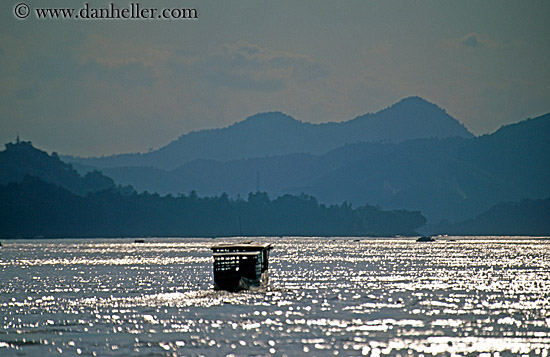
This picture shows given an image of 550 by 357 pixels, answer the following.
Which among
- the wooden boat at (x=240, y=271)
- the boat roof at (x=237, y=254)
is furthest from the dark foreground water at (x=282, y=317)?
the boat roof at (x=237, y=254)

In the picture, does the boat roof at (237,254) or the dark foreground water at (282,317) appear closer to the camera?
the dark foreground water at (282,317)

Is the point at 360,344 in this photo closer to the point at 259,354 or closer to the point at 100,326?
the point at 259,354

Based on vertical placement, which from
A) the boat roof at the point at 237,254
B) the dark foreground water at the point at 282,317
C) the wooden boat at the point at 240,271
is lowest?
the dark foreground water at the point at 282,317

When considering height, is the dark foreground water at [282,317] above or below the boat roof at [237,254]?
below

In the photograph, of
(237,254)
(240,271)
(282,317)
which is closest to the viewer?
(282,317)

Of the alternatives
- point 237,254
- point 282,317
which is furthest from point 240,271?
point 282,317

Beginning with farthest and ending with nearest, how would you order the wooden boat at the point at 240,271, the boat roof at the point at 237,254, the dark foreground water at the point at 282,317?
the wooden boat at the point at 240,271
the boat roof at the point at 237,254
the dark foreground water at the point at 282,317

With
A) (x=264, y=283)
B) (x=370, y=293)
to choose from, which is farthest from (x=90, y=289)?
(x=370, y=293)

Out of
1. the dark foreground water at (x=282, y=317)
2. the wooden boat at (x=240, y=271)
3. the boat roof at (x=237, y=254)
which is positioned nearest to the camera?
the dark foreground water at (x=282, y=317)

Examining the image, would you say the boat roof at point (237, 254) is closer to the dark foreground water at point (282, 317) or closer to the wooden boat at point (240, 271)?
the wooden boat at point (240, 271)

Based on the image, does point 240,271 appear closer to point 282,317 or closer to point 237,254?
point 237,254

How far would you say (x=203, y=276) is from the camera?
121m

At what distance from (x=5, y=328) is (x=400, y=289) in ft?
155

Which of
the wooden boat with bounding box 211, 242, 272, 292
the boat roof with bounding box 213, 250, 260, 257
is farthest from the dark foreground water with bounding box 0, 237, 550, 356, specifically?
the boat roof with bounding box 213, 250, 260, 257
